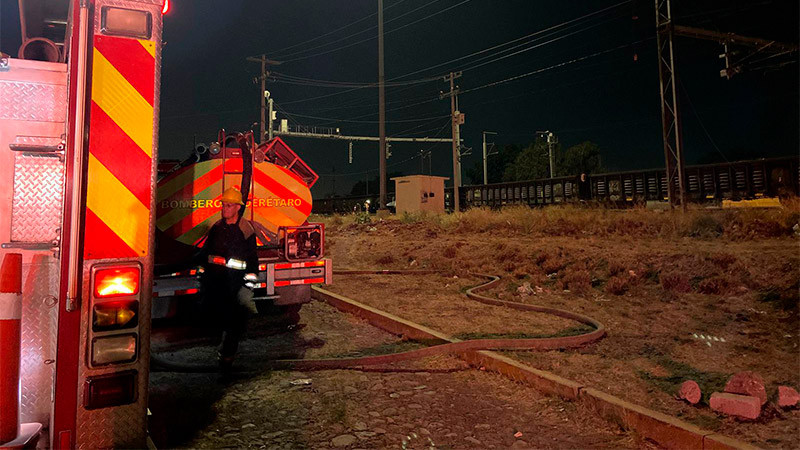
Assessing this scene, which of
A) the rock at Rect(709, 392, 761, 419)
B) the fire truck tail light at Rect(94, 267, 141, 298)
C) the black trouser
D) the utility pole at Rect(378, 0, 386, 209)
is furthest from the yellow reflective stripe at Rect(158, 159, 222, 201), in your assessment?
the utility pole at Rect(378, 0, 386, 209)

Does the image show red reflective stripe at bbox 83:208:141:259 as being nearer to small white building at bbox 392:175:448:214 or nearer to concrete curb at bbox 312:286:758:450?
concrete curb at bbox 312:286:758:450

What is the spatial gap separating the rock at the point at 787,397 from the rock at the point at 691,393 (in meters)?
0.47

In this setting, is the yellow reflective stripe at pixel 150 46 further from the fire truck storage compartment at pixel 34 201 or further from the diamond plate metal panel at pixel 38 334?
the diamond plate metal panel at pixel 38 334

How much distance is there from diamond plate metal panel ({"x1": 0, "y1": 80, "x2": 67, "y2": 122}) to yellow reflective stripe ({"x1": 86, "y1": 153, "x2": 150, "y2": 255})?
0.30 m

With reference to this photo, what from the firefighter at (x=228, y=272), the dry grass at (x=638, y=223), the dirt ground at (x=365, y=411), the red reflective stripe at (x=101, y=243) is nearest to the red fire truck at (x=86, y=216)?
the red reflective stripe at (x=101, y=243)

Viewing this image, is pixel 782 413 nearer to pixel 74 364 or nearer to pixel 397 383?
pixel 397 383

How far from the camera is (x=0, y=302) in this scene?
1770 millimetres

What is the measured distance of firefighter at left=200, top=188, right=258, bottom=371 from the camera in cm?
417

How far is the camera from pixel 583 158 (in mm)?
61656

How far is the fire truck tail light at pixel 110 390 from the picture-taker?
190cm

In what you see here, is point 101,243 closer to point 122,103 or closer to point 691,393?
point 122,103

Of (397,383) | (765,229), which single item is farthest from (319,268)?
(765,229)

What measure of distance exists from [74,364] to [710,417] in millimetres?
3663

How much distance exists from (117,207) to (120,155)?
214 mm
